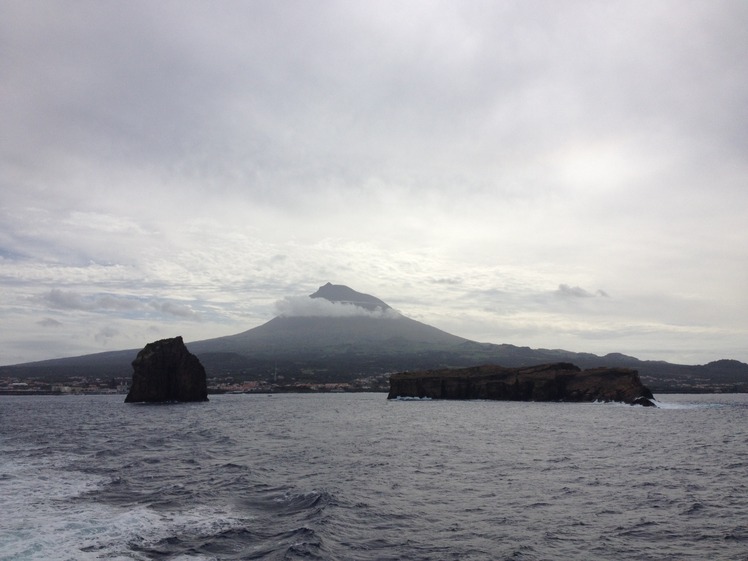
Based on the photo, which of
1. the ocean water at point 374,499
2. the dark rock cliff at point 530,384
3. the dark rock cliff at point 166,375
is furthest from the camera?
the dark rock cliff at point 166,375

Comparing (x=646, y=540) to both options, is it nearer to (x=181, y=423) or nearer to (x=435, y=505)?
(x=435, y=505)

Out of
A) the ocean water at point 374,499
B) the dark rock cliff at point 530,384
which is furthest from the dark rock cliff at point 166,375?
the ocean water at point 374,499

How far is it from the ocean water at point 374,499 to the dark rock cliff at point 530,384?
87.3 metres

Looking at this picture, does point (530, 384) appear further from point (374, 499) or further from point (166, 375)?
point (374, 499)

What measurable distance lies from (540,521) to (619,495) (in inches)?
321

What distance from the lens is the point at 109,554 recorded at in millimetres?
19219

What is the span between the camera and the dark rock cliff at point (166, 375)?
143 m

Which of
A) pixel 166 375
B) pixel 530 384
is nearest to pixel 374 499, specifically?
pixel 166 375

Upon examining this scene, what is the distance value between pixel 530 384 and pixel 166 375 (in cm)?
10097

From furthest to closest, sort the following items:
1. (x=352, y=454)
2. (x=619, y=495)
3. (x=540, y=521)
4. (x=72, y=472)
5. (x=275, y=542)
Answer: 1. (x=352, y=454)
2. (x=72, y=472)
3. (x=619, y=495)
4. (x=540, y=521)
5. (x=275, y=542)

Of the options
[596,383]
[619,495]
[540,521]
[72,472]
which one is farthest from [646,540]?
[596,383]

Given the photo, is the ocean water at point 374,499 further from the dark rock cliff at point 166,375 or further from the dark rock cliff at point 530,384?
the dark rock cliff at point 166,375

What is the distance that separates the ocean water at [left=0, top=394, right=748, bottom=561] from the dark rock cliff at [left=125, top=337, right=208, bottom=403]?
87.7 metres

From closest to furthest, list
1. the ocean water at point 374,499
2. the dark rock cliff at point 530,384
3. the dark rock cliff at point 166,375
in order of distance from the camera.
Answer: the ocean water at point 374,499, the dark rock cliff at point 530,384, the dark rock cliff at point 166,375
